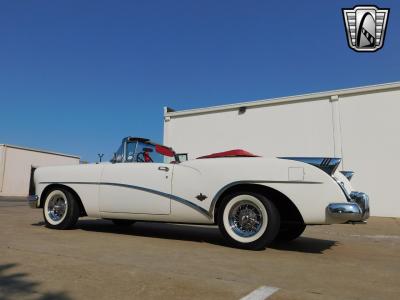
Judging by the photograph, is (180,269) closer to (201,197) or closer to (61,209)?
(201,197)

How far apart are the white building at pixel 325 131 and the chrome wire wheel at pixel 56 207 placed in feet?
36.4

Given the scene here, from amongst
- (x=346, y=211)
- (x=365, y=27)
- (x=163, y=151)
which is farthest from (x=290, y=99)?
(x=346, y=211)

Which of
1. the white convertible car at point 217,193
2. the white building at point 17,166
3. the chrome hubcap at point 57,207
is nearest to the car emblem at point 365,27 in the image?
the white convertible car at point 217,193

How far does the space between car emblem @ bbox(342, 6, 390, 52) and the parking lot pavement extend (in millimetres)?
5284

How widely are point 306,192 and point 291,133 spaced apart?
38.2ft

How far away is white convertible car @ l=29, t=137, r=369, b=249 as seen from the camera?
4.29 metres

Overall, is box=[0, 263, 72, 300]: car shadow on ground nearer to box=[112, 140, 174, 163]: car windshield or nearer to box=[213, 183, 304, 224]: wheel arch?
box=[213, 183, 304, 224]: wheel arch

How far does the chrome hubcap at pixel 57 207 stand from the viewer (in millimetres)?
6061

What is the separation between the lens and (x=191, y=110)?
18.1m

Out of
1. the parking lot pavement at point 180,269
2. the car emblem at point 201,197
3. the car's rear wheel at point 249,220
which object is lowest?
the parking lot pavement at point 180,269

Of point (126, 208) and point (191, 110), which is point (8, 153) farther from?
point (126, 208)

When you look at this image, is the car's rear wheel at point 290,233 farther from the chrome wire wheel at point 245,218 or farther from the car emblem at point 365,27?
the car emblem at point 365,27

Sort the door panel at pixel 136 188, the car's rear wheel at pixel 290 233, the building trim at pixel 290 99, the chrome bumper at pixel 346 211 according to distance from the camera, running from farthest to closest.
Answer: the building trim at pixel 290 99
the car's rear wheel at pixel 290 233
the door panel at pixel 136 188
the chrome bumper at pixel 346 211

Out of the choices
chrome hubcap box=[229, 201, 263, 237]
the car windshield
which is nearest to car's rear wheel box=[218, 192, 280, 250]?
chrome hubcap box=[229, 201, 263, 237]
